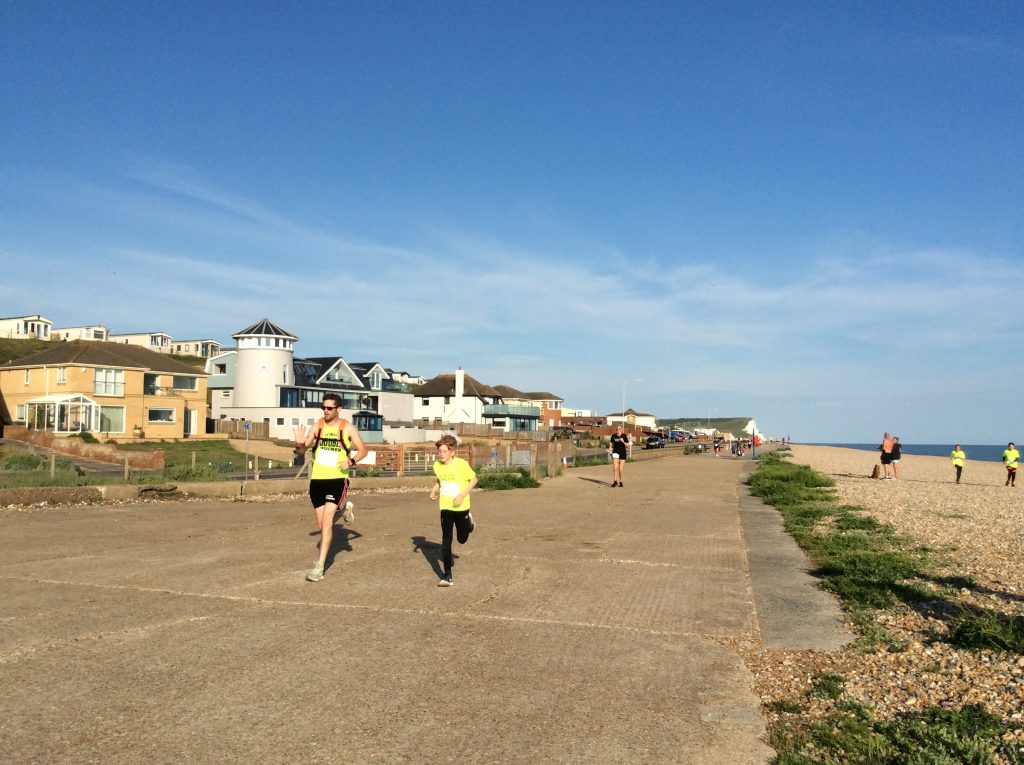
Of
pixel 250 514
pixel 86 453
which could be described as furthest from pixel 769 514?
pixel 86 453

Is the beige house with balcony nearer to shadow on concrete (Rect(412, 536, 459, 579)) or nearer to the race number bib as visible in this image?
shadow on concrete (Rect(412, 536, 459, 579))

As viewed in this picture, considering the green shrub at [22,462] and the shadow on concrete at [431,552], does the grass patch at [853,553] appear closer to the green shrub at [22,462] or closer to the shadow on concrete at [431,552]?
the shadow on concrete at [431,552]

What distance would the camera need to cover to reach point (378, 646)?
19.8 ft

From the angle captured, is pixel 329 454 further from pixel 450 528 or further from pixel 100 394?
pixel 100 394

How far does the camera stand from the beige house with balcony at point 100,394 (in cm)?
4997

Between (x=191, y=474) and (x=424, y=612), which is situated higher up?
(x=191, y=474)

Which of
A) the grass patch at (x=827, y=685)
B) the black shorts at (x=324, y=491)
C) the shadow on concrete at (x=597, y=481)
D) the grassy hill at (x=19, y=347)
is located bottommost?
the shadow on concrete at (x=597, y=481)

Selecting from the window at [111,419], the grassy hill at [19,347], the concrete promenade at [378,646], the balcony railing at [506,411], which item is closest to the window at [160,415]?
the window at [111,419]

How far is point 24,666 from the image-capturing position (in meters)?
5.23

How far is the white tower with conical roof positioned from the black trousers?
59594 millimetres

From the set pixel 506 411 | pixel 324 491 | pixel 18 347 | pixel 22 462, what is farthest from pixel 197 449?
pixel 18 347

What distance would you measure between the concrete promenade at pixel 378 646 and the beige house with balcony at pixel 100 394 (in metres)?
42.5

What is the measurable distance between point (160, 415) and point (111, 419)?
3502 mm

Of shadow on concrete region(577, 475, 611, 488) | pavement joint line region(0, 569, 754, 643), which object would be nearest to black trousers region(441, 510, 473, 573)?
pavement joint line region(0, 569, 754, 643)
